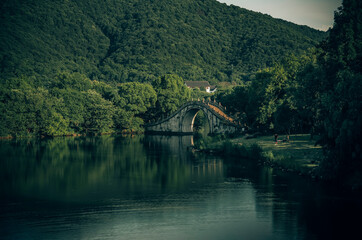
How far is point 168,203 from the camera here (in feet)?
99.3

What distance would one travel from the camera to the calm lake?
2430 centimetres

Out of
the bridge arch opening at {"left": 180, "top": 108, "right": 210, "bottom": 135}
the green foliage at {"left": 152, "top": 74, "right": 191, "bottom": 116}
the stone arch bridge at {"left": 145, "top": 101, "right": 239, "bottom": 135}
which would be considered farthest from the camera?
the green foliage at {"left": 152, "top": 74, "right": 191, "bottom": 116}

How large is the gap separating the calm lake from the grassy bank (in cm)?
125

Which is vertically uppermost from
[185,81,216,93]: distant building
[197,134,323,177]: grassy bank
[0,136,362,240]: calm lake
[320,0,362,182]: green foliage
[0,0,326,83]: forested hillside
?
[0,0,326,83]: forested hillside

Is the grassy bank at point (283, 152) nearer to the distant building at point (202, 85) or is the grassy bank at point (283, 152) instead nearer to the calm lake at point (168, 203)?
the calm lake at point (168, 203)

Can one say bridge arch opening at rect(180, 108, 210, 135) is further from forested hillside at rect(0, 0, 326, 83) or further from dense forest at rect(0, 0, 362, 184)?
forested hillside at rect(0, 0, 326, 83)

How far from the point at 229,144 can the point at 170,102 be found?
163ft

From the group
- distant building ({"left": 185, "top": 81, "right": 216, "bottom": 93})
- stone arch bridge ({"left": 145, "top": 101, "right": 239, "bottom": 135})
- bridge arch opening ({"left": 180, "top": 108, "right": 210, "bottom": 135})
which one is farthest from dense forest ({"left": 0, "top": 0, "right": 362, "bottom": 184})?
distant building ({"left": 185, "top": 81, "right": 216, "bottom": 93})

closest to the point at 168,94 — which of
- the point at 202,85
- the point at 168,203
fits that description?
the point at 202,85

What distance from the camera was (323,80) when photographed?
40.4 m

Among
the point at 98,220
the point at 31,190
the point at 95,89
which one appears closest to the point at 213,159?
the point at 31,190

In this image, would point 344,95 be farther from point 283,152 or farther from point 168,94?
point 168,94

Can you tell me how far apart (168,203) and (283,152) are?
59.4 ft

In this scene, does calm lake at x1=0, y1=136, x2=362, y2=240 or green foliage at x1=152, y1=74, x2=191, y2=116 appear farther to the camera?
green foliage at x1=152, y1=74, x2=191, y2=116
